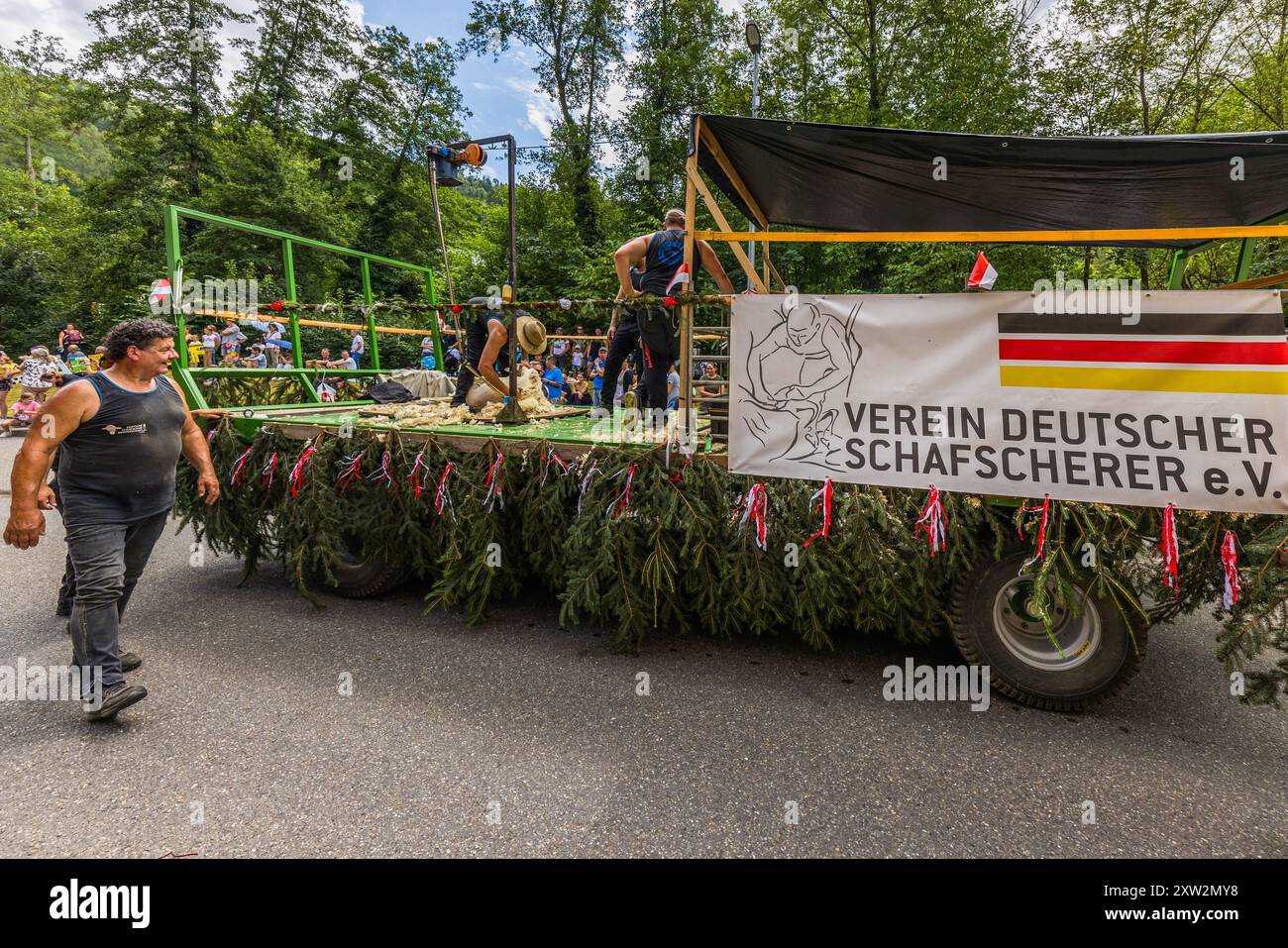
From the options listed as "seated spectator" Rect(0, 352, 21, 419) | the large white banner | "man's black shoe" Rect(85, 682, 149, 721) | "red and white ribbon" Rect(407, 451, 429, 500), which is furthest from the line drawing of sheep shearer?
"seated spectator" Rect(0, 352, 21, 419)

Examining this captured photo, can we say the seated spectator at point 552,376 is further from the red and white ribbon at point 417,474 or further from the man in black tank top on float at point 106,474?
the man in black tank top on float at point 106,474

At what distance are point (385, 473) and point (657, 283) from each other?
8.39 feet

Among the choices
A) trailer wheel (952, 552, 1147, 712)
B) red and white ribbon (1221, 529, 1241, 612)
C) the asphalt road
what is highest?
red and white ribbon (1221, 529, 1241, 612)

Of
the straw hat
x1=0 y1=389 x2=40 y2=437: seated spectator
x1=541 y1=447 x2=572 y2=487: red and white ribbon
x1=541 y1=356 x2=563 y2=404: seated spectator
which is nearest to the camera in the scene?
x1=541 y1=447 x2=572 y2=487: red and white ribbon

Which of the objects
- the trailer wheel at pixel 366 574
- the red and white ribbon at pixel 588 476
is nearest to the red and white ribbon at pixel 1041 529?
the red and white ribbon at pixel 588 476

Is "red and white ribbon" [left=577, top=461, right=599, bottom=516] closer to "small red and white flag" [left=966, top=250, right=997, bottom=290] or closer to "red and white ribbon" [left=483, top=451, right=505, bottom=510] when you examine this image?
"red and white ribbon" [left=483, top=451, right=505, bottom=510]

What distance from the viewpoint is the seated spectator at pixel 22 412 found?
13070 millimetres

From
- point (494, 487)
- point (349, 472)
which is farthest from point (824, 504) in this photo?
point (349, 472)

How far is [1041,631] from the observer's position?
10.4 ft

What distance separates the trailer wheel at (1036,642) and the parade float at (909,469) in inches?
0.5

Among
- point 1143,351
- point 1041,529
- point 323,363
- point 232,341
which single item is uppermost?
point 232,341

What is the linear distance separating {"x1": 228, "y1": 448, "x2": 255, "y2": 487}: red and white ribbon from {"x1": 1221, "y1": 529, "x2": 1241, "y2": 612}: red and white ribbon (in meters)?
5.70

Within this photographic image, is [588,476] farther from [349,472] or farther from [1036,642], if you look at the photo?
[1036,642]

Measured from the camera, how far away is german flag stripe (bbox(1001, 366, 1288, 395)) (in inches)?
98.9
